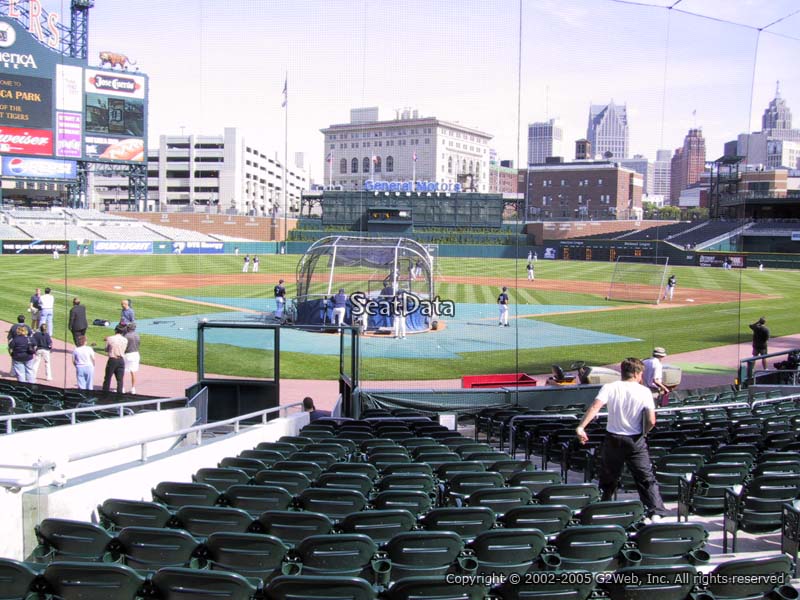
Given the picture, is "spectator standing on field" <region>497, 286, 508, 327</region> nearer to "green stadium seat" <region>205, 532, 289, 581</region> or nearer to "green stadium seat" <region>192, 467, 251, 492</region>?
"green stadium seat" <region>192, 467, 251, 492</region>

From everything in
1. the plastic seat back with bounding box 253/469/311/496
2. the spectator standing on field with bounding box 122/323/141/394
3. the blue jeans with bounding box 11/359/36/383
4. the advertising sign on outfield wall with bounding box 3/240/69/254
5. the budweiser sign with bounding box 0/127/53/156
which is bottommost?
the blue jeans with bounding box 11/359/36/383

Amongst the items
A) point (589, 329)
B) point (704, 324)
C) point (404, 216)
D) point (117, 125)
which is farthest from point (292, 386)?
point (117, 125)

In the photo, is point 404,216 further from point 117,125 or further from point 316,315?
point 117,125

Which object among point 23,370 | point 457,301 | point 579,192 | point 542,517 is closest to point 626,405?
point 542,517

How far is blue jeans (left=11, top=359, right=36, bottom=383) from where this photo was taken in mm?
13766

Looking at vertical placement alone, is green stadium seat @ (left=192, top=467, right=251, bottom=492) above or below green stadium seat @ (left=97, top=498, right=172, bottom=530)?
below

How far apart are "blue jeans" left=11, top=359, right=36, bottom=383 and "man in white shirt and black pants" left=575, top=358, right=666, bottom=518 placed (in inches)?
464

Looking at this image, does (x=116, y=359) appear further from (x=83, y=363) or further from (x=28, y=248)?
(x=28, y=248)

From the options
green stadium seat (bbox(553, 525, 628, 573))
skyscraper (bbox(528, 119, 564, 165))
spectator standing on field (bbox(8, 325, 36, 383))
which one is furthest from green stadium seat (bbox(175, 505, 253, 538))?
skyscraper (bbox(528, 119, 564, 165))

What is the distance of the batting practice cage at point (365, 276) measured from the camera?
823 inches

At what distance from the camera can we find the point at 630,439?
5.56 metres

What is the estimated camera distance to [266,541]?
3654mm

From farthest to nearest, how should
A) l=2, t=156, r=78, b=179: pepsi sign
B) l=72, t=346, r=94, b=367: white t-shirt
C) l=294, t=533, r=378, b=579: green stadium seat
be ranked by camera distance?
1. l=2, t=156, r=78, b=179: pepsi sign
2. l=72, t=346, r=94, b=367: white t-shirt
3. l=294, t=533, r=378, b=579: green stadium seat

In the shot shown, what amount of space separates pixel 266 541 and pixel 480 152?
20.4 meters
